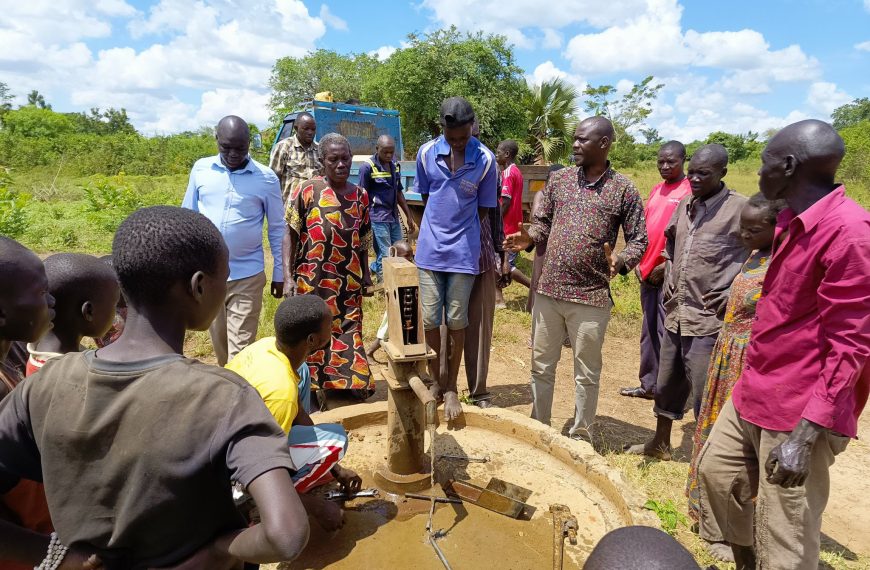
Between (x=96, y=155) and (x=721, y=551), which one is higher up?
(x=96, y=155)

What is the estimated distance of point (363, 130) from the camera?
30.7 ft

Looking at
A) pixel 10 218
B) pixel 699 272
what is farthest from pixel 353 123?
pixel 699 272

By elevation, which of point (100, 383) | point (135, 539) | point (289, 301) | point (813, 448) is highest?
point (100, 383)

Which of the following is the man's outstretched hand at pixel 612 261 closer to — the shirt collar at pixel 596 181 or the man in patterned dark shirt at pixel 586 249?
the man in patterned dark shirt at pixel 586 249

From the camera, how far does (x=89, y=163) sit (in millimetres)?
22312

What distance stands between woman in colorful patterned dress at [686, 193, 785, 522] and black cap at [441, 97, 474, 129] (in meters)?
1.63

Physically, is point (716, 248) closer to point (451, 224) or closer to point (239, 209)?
point (451, 224)

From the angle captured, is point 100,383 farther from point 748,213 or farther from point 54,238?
point 54,238

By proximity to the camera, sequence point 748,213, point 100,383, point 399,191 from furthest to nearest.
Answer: point 399,191 → point 748,213 → point 100,383

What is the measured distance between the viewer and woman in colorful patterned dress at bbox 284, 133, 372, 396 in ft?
12.2

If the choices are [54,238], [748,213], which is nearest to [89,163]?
[54,238]

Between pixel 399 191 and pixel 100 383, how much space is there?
16.3ft

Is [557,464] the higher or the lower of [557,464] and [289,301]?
the lower

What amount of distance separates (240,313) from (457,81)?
44.9 ft
